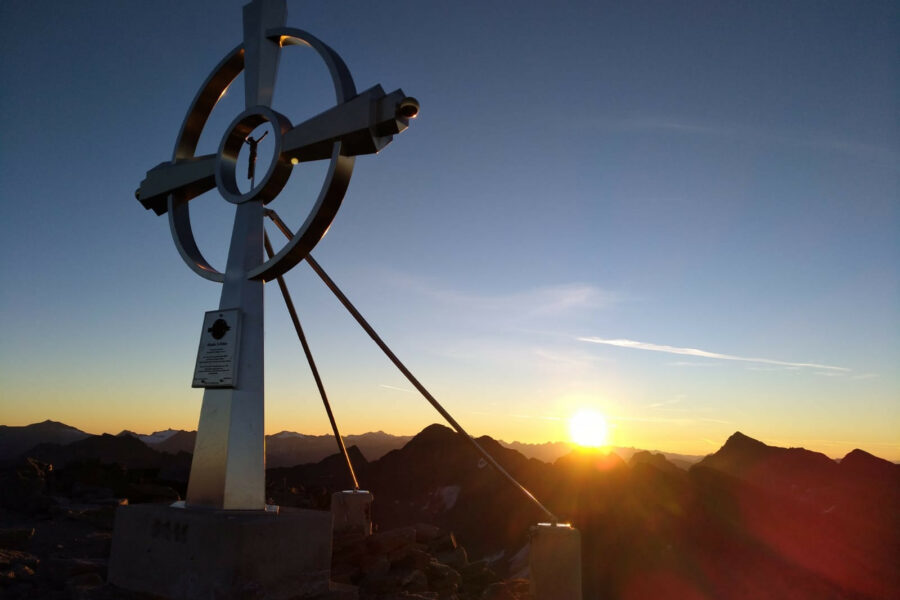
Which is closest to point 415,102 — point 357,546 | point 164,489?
point 357,546

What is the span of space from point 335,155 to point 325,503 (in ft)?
50.6

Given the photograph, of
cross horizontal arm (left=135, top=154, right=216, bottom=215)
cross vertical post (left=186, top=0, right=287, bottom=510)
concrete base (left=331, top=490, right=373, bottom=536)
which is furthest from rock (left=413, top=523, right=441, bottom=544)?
cross horizontal arm (left=135, top=154, right=216, bottom=215)

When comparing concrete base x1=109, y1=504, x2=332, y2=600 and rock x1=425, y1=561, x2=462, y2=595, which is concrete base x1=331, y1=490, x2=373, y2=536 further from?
concrete base x1=109, y1=504, x2=332, y2=600

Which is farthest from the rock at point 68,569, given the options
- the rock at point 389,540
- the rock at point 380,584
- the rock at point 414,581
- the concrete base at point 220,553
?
the rock at point 414,581

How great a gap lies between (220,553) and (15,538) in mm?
5146

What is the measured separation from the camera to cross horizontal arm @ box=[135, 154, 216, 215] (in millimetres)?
8523

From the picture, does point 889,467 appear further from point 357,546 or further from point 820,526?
Result: point 357,546

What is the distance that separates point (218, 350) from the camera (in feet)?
23.9

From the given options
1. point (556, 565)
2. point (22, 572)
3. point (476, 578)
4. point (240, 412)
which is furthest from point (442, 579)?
point (22, 572)

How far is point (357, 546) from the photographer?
955 centimetres

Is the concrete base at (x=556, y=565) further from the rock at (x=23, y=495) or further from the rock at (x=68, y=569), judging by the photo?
the rock at (x=23, y=495)

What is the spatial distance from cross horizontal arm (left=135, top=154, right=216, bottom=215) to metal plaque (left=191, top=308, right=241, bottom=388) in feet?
7.35

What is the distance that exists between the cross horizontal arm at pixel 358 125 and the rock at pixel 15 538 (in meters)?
7.06

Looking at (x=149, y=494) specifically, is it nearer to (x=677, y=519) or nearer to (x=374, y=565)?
(x=374, y=565)
